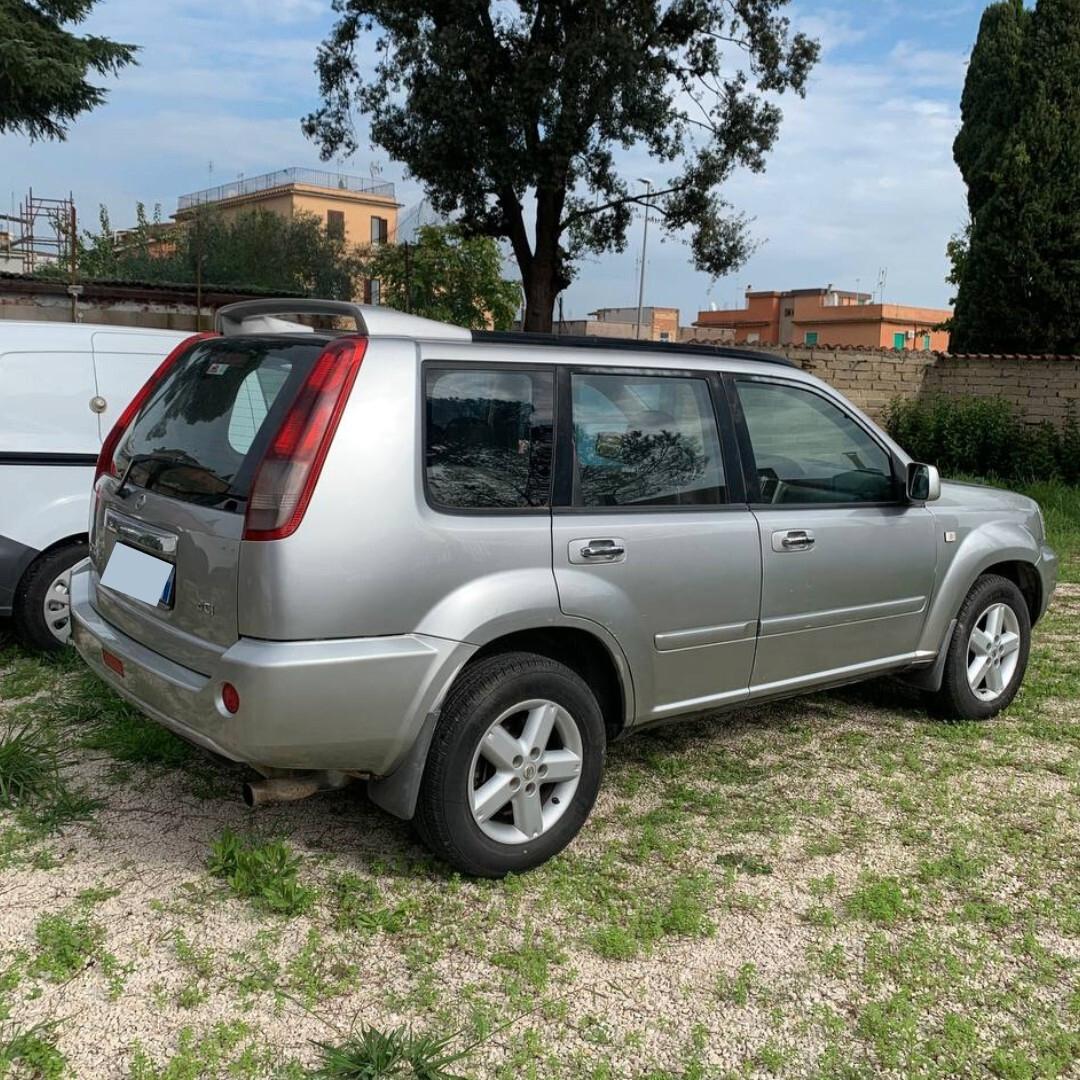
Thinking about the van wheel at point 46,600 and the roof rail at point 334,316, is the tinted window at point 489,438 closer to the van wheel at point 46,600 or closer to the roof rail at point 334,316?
the roof rail at point 334,316

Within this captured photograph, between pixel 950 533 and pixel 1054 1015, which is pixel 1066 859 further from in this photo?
pixel 950 533

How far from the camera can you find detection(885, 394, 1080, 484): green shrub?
1408cm

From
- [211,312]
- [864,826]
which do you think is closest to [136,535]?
[864,826]

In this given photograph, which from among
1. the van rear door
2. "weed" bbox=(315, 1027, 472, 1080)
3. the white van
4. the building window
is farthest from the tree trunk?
the building window

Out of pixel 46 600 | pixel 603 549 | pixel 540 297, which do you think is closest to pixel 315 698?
pixel 603 549

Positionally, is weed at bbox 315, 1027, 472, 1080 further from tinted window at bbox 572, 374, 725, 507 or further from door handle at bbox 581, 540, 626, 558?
tinted window at bbox 572, 374, 725, 507

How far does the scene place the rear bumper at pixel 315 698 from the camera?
2738 millimetres

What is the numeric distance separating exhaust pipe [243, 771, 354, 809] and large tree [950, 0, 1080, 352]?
16.9m

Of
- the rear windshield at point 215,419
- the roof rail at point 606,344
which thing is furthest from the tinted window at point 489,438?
the rear windshield at point 215,419

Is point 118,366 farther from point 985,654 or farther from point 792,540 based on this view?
point 985,654

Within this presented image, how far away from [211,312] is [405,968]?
48.9 feet

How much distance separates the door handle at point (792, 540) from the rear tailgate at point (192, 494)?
5.97 ft

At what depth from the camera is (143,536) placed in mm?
3184

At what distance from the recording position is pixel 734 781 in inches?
162
